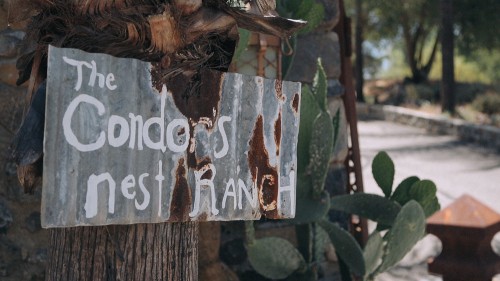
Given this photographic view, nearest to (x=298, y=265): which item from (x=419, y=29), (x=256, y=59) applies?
(x=256, y=59)

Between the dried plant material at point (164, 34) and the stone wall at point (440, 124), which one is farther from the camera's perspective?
the stone wall at point (440, 124)

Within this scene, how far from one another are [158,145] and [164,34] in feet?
0.98

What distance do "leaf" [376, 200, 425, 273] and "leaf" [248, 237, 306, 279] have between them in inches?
18.6

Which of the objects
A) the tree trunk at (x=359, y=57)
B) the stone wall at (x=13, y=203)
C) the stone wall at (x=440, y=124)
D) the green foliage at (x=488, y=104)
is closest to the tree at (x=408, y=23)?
the tree trunk at (x=359, y=57)

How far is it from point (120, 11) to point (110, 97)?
243 millimetres

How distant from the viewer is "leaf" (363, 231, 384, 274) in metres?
3.54

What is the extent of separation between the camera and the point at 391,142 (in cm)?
1119

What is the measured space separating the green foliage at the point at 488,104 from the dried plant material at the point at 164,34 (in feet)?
42.9

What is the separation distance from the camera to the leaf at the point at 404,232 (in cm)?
351

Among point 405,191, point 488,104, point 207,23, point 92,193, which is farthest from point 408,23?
point 92,193

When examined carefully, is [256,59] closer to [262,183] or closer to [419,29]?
[262,183]

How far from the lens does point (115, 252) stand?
1.89 meters

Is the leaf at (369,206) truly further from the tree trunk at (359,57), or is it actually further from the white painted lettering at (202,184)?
the tree trunk at (359,57)

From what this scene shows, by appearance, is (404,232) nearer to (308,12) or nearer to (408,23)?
(308,12)
